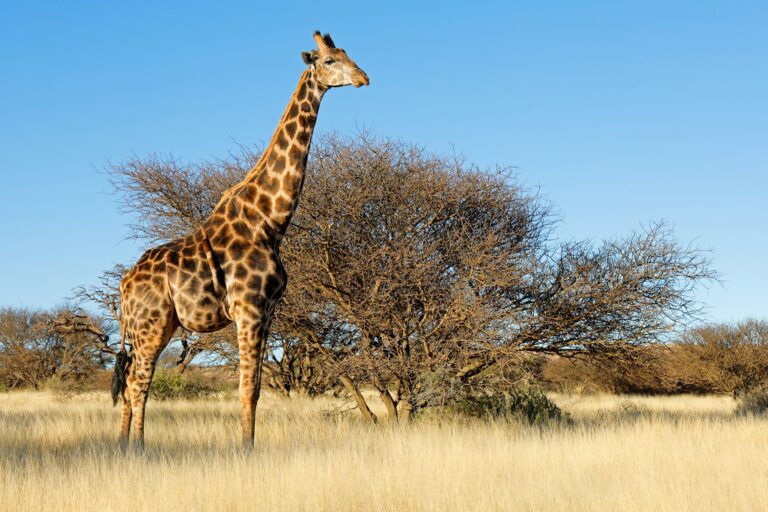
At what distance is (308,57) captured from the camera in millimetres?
8555

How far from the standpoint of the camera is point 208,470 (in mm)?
6793

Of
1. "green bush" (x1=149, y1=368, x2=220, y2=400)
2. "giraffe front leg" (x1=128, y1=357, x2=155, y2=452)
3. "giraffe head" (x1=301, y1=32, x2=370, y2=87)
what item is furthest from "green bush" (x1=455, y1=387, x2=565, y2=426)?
"green bush" (x1=149, y1=368, x2=220, y2=400)

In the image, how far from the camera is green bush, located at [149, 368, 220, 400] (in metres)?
21.1

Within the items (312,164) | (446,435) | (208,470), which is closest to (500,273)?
(446,435)

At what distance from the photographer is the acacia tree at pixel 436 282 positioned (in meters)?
11.2

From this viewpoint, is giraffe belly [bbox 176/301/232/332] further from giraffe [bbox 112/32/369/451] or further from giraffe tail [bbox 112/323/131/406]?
giraffe tail [bbox 112/323/131/406]

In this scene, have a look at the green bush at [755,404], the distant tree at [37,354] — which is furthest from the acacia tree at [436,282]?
the distant tree at [37,354]

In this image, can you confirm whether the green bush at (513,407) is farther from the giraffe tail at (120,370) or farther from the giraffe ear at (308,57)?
the giraffe ear at (308,57)

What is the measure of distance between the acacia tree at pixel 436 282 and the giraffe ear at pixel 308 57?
10.1ft

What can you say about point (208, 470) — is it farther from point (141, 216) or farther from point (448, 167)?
point (141, 216)

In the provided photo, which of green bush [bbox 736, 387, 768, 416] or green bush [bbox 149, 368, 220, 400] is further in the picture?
green bush [bbox 149, 368, 220, 400]

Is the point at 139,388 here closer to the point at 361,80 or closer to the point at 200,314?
the point at 200,314

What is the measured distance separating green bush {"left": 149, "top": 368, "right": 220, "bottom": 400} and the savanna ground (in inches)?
396

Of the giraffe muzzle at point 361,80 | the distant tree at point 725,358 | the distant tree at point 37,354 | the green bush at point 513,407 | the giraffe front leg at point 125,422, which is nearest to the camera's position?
the giraffe muzzle at point 361,80
